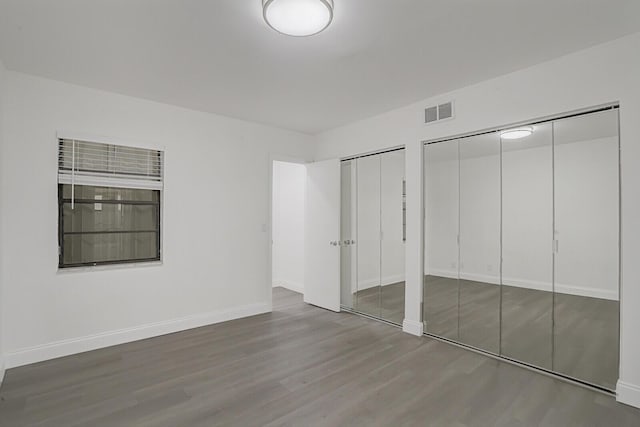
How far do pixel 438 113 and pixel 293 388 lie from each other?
10.4 feet

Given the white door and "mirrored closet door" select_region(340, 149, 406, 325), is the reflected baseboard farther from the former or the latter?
the white door

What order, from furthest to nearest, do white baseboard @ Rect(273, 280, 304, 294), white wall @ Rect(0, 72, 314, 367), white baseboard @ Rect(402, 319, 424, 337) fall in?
white baseboard @ Rect(273, 280, 304, 294), white baseboard @ Rect(402, 319, 424, 337), white wall @ Rect(0, 72, 314, 367)

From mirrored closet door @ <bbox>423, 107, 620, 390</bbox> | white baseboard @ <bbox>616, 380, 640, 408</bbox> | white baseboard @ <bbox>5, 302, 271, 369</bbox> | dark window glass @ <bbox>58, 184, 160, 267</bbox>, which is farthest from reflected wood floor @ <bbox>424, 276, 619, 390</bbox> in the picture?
dark window glass @ <bbox>58, 184, 160, 267</bbox>

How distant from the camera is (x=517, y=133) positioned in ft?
10.3

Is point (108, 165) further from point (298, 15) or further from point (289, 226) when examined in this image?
point (289, 226)

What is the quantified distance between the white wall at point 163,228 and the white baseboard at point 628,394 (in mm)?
3852

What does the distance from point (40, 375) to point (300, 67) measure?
11.8 feet

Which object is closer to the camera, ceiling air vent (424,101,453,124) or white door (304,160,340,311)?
ceiling air vent (424,101,453,124)

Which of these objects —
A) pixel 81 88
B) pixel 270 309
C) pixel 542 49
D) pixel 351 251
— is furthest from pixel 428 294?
pixel 81 88

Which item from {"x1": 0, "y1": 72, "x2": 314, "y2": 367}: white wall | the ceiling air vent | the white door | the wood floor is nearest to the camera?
the wood floor

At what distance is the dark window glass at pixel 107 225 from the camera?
11.0ft

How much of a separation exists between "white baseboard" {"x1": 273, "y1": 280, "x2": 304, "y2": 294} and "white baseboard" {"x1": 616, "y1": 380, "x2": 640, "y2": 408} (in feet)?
14.5

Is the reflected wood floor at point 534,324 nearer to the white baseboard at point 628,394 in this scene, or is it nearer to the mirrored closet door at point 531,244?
the mirrored closet door at point 531,244

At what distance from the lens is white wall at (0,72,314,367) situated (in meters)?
3.05
